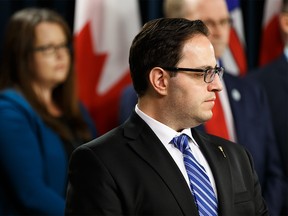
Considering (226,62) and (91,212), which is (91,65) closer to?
(226,62)

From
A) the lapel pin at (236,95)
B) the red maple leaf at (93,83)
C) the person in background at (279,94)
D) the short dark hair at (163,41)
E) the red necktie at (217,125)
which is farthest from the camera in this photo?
the red maple leaf at (93,83)

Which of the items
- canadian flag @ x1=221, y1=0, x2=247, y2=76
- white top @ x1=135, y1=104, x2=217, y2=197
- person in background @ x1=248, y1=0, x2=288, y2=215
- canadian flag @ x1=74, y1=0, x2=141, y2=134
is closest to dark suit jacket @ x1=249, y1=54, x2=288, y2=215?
person in background @ x1=248, y1=0, x2=288, y2=215

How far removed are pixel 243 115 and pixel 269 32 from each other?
103cm

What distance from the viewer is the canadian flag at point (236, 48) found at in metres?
4.29

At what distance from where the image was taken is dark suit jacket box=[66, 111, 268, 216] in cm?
199

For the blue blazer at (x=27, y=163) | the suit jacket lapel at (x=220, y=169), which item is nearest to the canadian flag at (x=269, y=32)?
the blue blazer at (x=27, y=163)

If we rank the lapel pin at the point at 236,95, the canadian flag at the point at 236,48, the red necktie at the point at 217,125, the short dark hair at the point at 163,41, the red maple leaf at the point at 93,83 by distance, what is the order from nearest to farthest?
the short dark hair at the point at 163,41, the red necktie at the point at 217,125, the lapel pin at the point at 236,95, the red maple leaf at the point at 93,83, the canadian flag at the point at 236,48

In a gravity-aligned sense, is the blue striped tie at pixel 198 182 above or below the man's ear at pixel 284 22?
below

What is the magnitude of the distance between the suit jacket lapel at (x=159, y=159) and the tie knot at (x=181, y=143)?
0.06m

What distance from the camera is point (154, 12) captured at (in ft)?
13.7

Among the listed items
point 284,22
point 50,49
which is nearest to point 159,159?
point 50,49

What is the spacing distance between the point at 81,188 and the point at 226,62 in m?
2.47

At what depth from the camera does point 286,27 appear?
4125mm

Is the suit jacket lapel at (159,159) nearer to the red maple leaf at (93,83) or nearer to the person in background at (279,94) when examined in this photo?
the person in background at (279,94)
